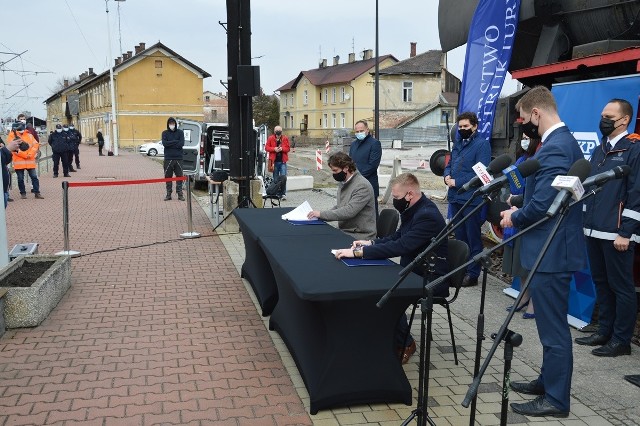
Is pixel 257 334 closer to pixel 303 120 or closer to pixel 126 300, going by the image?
pixel 126 300

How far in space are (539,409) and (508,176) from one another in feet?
5.68

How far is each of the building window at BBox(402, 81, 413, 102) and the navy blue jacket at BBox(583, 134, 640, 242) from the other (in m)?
63.0

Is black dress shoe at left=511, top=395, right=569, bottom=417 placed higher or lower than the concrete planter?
lower

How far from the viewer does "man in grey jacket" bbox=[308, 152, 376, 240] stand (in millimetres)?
6188

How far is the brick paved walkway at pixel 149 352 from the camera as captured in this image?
4148 millimetres

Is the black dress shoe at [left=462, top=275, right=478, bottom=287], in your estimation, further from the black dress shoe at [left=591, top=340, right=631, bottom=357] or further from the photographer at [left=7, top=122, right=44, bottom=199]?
the photographer at [left=7, top=122, right=44, bottom=199]

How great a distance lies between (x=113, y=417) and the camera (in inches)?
159

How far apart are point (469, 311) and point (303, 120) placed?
72187mm

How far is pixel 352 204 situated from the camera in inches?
243

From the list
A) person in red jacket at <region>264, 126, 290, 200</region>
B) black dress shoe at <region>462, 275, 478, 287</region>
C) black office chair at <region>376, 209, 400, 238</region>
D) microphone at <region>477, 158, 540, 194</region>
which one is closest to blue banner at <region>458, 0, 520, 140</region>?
black dress shoe at <region>462, 275, 478, 287</region>

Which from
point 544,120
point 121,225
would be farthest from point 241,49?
point 544,120

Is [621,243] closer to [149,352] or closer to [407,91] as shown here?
[149,352]

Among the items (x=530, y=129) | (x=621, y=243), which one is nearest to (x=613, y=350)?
(x=621, y=243)

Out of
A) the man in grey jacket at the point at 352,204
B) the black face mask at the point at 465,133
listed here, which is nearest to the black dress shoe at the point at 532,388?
the man in grey jacket at the point at 352,204
